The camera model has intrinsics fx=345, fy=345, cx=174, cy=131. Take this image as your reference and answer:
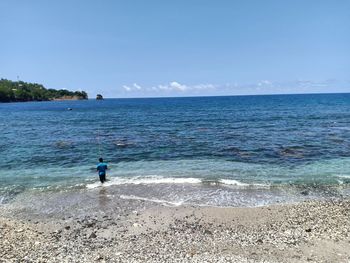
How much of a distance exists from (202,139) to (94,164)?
14.9 m

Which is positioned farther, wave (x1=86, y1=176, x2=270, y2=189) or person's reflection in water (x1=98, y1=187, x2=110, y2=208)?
wave (x1=86, y1=176, x2=270, y2=189)

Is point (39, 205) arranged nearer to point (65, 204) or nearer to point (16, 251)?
point (65, 204)

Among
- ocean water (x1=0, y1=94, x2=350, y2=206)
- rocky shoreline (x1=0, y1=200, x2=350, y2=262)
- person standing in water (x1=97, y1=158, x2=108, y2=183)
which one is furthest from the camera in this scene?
person standing in water (x1=97, y1=158, x2=108, y2=183)

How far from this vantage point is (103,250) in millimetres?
12258

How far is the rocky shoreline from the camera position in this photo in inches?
453

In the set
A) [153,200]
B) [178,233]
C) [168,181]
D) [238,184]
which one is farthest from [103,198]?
[238,184]

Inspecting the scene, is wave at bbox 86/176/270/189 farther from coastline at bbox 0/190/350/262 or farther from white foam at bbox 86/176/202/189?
coastline at bbox 0/190/350/262

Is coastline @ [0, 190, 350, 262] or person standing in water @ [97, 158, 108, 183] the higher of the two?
person standing in water @ [97, 158, 108, 183]

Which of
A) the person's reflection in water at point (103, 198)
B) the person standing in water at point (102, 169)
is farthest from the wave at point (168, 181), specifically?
the person's reflection in water at point (103, 198)

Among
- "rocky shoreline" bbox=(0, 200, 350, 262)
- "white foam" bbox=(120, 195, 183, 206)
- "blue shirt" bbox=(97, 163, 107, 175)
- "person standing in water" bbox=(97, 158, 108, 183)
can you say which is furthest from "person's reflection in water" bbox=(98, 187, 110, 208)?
"rocky shoreline" bbox=(0, 200, 350, 262)

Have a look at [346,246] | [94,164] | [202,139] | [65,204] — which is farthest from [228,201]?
[202,139]

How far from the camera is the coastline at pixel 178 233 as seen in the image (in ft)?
37.8

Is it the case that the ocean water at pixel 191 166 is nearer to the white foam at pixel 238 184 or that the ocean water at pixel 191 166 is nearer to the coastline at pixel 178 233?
the white foam at pixel 238 184

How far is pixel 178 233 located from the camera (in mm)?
13727
